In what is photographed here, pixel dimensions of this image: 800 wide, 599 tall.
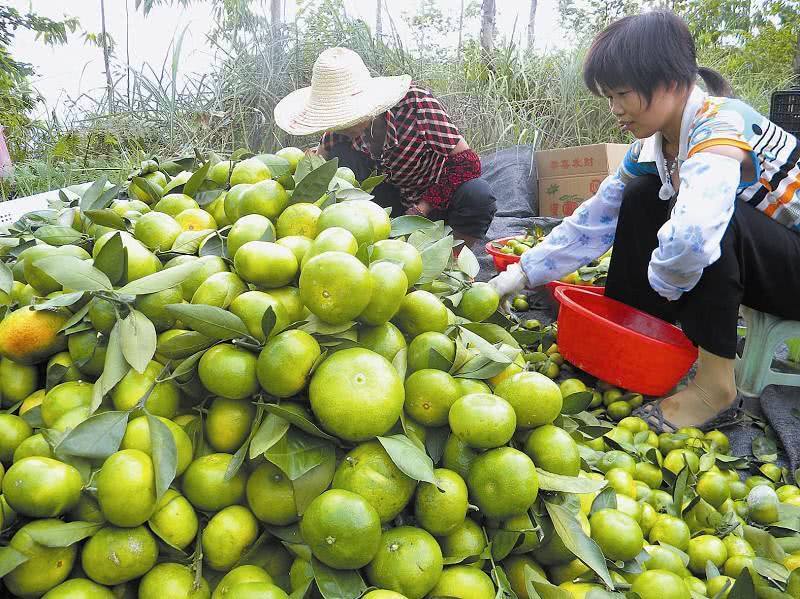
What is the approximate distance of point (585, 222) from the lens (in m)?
2.45

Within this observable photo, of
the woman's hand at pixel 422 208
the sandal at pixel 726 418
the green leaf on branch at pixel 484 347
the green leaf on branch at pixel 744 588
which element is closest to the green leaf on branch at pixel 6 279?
the green leaf on branch at pixel 484 347

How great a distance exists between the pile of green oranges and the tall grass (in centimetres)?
389

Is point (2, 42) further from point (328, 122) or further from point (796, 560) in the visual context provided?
point (796, 560)

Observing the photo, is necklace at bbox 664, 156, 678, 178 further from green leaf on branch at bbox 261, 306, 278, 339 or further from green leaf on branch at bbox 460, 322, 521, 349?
green leaf on branch at bbox 261, 306, 278, 339

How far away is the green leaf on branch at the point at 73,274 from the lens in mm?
945

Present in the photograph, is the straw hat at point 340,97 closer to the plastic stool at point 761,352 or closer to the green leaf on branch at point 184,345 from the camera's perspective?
the plastic stool at point 761,352

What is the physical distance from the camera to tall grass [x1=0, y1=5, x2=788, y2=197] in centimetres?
495

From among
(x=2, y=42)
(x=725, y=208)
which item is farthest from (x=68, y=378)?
(x=2, y=42)

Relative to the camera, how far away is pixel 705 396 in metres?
2.00

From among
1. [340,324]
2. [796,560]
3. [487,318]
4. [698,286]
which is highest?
[340,324]

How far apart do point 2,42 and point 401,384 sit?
23.6 ft

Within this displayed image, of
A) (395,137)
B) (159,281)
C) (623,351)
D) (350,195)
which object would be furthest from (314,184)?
(395,137)

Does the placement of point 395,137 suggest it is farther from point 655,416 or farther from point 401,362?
point 401,362

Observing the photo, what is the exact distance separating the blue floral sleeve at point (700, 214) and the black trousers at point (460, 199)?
5.67 feet
